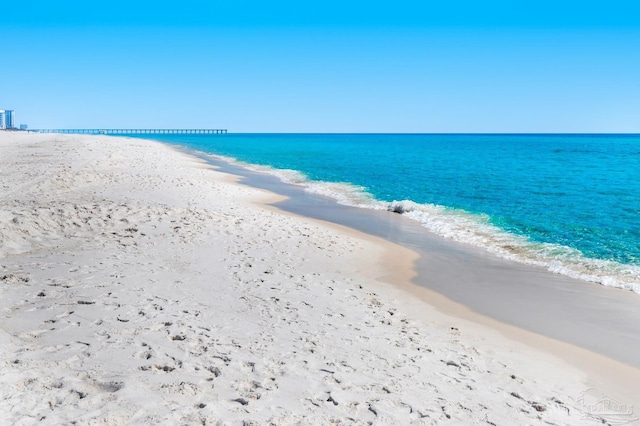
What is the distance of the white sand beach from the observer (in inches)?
191

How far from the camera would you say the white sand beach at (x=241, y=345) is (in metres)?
4.86

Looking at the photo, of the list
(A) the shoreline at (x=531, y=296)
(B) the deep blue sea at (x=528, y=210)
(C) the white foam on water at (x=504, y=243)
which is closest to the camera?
(A) the shoreline at (x=531, y=296)

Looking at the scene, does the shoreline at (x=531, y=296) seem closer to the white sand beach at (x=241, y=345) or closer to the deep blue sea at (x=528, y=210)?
the white sand beach at (x=241, y=345)

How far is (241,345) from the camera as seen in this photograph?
20.5 feet

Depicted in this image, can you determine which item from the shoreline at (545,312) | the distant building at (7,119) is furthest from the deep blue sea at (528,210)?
the distant building at (7,119)

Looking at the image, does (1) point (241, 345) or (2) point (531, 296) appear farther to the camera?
(2) point (531, 296)

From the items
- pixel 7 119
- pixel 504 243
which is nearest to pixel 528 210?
pixel 504 243

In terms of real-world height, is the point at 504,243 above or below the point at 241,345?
above

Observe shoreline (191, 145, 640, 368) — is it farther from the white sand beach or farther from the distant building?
the distant building

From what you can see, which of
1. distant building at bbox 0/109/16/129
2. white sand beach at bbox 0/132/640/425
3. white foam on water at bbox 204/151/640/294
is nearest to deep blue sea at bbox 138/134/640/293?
white foam on water at bbox 204/151/640/294

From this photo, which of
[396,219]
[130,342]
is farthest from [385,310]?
[396,219]

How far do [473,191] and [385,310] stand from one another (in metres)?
23.0

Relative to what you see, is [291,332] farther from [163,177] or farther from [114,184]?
[163,177]

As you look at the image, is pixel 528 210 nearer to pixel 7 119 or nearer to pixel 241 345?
pixel 241 345
